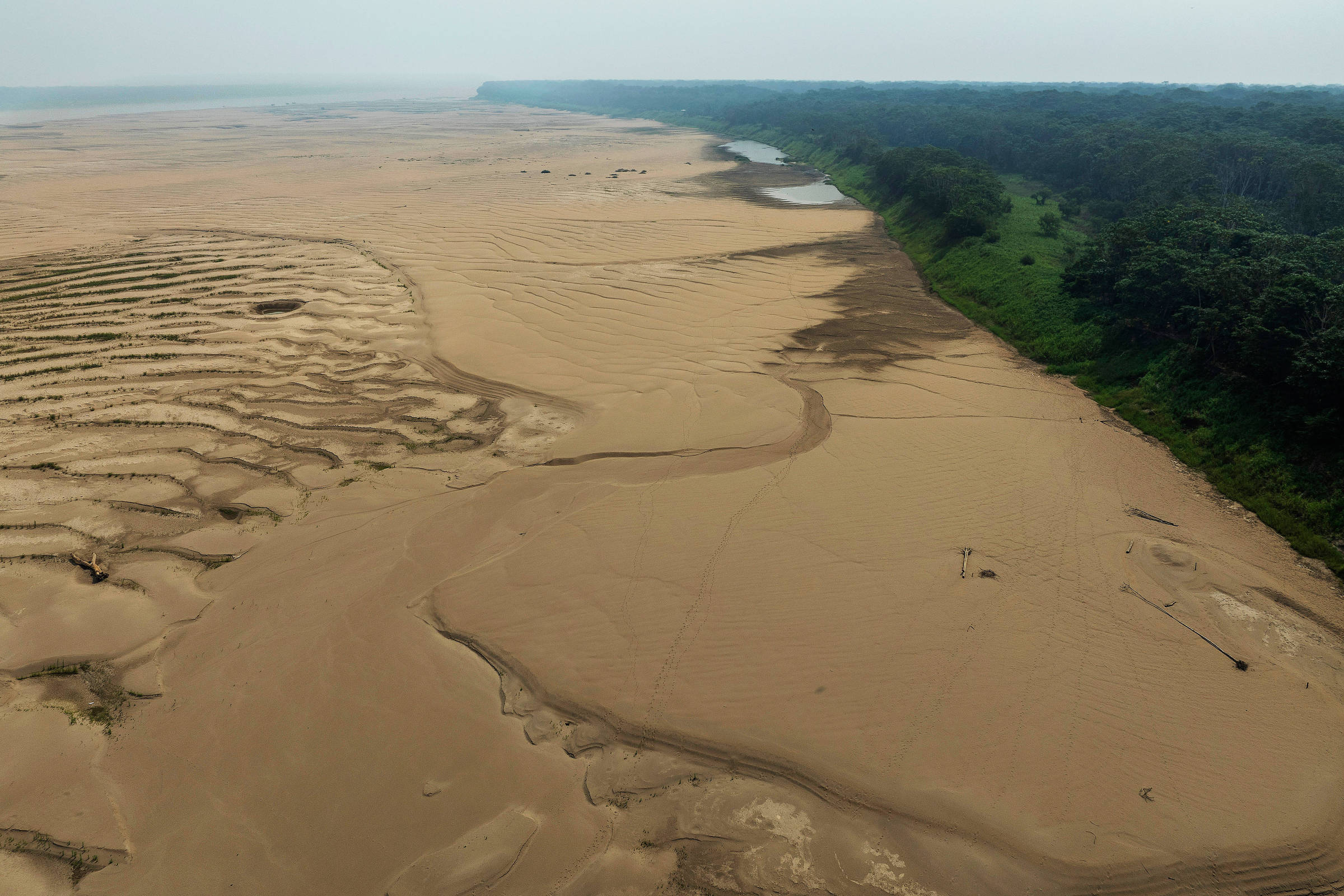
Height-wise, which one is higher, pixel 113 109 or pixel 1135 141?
pixel 113 109

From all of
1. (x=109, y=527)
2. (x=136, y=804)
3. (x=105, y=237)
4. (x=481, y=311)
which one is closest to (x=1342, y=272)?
(x=481, y=311)

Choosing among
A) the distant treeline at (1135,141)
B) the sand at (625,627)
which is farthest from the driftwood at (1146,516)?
the distant treeline at (1135,141)

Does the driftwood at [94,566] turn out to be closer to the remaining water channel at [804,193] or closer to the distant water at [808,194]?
the remaining water channel at [804,193]

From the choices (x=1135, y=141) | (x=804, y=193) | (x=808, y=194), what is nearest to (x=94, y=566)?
(x=808, y=194)

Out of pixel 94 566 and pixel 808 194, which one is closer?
pixel 94 566

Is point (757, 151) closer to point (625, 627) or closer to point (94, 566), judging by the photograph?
point (625, 627)

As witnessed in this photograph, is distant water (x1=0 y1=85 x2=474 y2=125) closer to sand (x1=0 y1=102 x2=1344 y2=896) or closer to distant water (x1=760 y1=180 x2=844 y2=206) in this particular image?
distant water (x1=760 y1=180 x2=844 y2=206)

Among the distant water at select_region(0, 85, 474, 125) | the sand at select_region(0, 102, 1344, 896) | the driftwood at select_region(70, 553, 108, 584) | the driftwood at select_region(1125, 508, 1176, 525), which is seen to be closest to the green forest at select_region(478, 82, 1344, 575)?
the sand at select_region(0, 102, 1344, 896)

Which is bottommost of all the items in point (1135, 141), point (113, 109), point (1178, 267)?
point (1178, 267)
